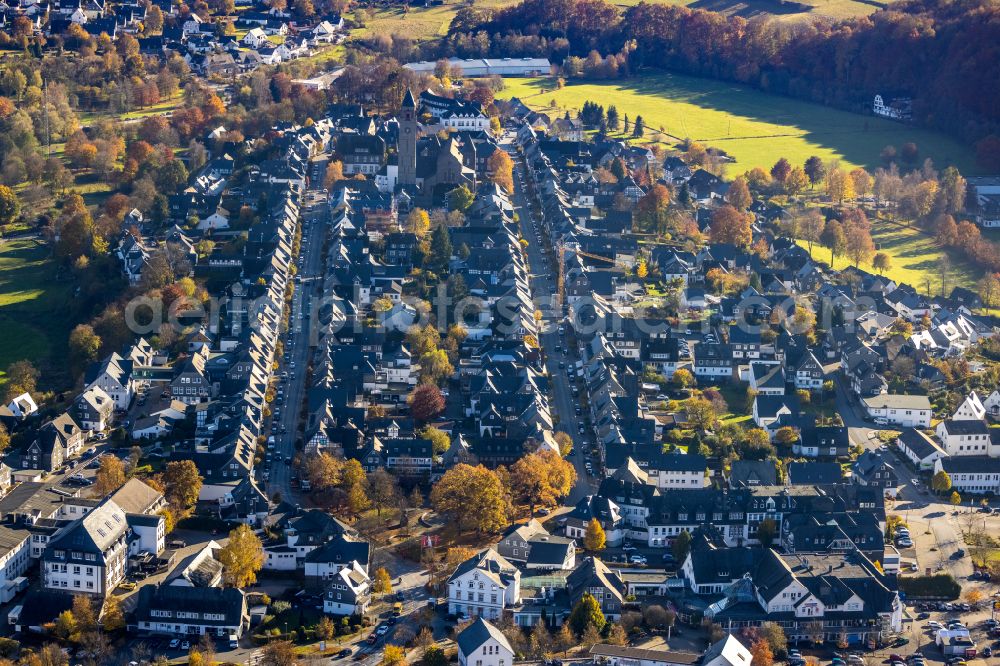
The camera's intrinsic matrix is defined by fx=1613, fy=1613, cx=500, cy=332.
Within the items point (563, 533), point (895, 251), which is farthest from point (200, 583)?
point (895, 251)

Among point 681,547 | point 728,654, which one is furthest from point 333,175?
point 728,654

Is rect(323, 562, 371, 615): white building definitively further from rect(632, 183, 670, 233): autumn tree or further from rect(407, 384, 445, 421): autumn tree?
rect(632, 183, 670, 233): autumn tree

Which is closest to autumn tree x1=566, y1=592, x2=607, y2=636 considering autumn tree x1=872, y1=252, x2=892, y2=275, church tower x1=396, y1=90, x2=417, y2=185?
autumn tree x1=872, y1=252, x2=892, y2=275

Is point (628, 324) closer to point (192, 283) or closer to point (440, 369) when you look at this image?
point (440, 369)

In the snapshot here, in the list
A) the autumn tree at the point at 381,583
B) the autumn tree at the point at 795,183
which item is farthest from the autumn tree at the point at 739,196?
the autumn tree at the point at 381,583

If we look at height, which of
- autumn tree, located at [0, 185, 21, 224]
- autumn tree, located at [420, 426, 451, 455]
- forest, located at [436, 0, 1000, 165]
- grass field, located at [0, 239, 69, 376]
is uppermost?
forest, located at [436, 0, 1000, 165]

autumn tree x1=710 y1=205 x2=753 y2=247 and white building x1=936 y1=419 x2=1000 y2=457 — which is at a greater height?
autumn tree x1=710 y1=205 x2=753 y2=247
